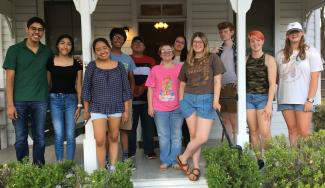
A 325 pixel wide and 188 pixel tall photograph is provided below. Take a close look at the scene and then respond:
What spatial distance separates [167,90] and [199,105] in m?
0.50

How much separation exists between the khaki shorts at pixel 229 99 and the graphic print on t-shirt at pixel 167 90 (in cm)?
63

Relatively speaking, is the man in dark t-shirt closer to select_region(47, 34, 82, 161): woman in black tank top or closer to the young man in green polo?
select_region(47, 34, 82, 161): woman in black tank top

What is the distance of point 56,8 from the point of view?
23.5ft

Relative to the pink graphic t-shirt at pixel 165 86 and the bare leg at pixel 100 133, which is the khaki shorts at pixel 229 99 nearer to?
the pink graphic t-shirt at pixel 165 86

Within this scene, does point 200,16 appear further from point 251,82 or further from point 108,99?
point 108,99

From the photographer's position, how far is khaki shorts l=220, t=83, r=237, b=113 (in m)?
4.71

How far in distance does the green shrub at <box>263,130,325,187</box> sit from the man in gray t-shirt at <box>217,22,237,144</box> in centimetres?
101

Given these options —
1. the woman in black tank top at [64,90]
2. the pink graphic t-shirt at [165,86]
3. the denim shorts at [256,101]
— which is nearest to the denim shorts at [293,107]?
the denim shorts at [256,101]

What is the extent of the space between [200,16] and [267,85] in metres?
3.20

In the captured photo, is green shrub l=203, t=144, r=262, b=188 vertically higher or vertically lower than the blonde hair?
lower

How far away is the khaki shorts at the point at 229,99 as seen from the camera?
471 centimetres

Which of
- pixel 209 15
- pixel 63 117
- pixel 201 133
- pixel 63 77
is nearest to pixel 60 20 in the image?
pixel 209 15

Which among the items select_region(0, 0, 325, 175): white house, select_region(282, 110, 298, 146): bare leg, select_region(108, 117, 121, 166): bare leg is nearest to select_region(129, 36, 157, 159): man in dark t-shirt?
select_region(108, 117, 121, 166): bare leg

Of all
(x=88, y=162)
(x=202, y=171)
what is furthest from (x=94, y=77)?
(x=202, y=171)
